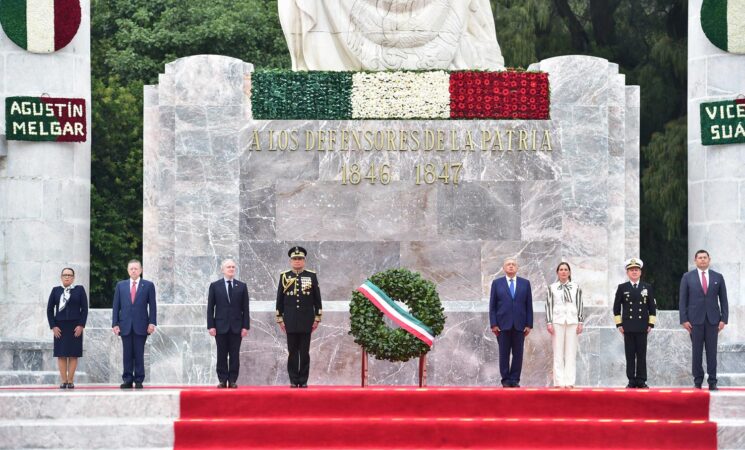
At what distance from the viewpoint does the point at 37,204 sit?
25.9 metres

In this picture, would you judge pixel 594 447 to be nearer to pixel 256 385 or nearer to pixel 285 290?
pixel 285 290

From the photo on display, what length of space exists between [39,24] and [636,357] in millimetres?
11507

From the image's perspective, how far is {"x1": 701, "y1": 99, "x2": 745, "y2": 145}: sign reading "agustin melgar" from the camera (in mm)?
25844

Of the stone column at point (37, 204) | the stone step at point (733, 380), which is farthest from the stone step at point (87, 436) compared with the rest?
the stone step at point (733, 380)

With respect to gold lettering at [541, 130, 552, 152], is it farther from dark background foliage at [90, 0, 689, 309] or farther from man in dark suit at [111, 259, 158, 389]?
dark background foliage at [90, 0, 689, 309]

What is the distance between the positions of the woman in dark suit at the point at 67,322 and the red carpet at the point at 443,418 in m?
2.90

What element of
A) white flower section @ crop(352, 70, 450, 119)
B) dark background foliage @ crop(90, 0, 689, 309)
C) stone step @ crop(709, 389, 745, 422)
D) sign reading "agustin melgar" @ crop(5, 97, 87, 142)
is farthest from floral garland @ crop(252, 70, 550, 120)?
dark background foliage @ crop(90, 0, 689, 309)

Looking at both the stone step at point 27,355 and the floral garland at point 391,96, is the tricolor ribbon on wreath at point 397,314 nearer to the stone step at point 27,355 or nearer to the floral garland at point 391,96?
the floral garland at point 391,96

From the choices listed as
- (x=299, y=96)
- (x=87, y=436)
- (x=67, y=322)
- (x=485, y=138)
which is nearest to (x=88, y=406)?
(x=87, y=436)

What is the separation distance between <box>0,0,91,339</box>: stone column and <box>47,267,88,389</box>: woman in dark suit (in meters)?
4.28

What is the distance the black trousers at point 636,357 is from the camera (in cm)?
2061

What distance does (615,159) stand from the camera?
2573 centimetres

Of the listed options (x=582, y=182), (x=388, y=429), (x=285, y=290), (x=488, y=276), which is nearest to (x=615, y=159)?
(x=582, y=182)

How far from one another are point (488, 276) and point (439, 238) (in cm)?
96
